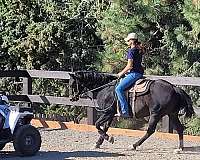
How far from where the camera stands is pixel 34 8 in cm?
Answer: 1794

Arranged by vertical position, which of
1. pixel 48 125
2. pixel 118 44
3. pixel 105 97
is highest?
pixel 118 44

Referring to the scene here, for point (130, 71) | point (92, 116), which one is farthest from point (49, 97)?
point (130, 71)

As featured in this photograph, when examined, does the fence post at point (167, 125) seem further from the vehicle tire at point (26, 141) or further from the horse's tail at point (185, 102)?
the vehicle tire at point (26, 141)

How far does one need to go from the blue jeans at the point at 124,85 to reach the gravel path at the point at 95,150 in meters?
0.80

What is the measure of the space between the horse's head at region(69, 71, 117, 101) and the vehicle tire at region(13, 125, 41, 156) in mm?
1514

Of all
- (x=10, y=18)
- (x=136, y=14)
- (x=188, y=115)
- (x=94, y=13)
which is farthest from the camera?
(x=10, y=18)

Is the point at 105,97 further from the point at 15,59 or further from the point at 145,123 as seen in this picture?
the point at 15,59

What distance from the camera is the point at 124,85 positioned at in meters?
11.5

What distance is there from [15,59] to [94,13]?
9.17 feet

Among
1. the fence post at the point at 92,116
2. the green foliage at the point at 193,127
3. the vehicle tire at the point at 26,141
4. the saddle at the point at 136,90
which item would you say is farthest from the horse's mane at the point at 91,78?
the green foliage at the point at 193,127

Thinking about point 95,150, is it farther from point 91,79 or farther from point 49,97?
point 49,97

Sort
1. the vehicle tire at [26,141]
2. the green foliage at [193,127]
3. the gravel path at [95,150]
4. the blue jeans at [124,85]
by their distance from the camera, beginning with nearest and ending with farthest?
the vehicle tire at [26,141]
the gravel path at [95,150]
the blue jeans at [124,85]
the green foliage at [193,127]

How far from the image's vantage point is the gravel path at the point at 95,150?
1073cm

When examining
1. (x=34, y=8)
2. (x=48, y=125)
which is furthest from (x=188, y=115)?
(x=34, y=8)
